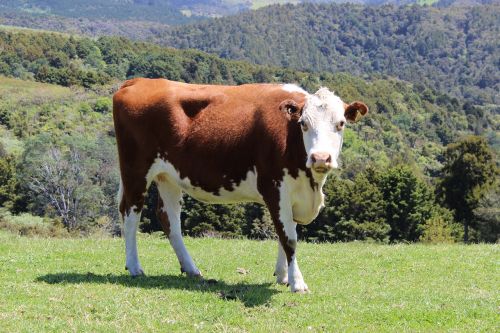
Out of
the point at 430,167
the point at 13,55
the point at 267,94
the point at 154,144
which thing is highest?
the point at 13,55

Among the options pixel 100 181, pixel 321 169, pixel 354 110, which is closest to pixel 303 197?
pixel 321 169

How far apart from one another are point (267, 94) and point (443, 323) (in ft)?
15.1

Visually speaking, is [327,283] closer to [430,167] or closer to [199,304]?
[199,304]

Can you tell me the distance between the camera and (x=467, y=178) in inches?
2511

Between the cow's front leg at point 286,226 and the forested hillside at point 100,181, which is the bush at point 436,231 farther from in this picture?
the cow's front leg at point 286,226

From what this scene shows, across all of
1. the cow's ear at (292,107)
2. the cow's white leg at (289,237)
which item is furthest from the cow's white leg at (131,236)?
the cow's ear at (292,107)

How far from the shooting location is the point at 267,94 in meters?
10.6

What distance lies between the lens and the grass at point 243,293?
316 inches

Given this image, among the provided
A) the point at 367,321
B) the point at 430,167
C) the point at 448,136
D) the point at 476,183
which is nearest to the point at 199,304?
the point at 367,321

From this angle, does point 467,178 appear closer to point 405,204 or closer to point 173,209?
point 405,204

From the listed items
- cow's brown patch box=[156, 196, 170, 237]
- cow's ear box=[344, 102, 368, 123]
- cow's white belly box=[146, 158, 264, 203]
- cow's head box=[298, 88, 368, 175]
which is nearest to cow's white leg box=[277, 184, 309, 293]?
cow's white belly box=[146, 158, 264, 203]

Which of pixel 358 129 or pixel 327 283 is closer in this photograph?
pixel 327 283

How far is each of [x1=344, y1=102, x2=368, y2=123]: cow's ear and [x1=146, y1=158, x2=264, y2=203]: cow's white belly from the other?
1775mm

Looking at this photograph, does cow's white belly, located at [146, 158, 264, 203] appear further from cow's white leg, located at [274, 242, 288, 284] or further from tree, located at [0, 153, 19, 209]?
tree, located at [0, 153, 19, 209]
